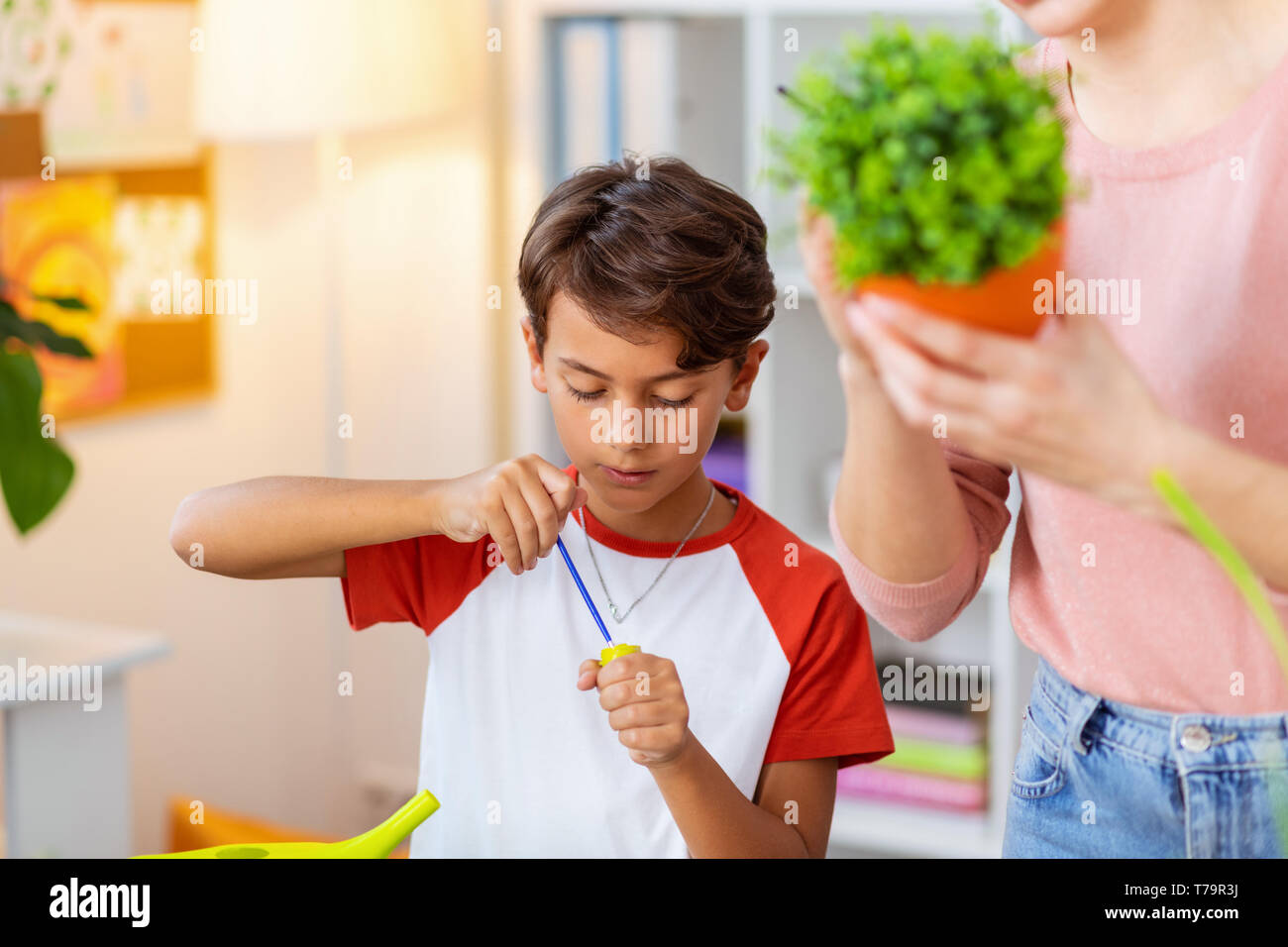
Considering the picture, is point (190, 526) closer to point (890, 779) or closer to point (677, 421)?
point (677, 421)

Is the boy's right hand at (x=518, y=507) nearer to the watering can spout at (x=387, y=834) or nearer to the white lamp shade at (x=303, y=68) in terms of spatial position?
the watering can spout at (x=387, y=834)

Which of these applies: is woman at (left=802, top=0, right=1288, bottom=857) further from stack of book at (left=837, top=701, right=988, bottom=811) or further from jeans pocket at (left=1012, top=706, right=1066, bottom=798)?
stack of book at (left=837, top=701, right=988, bottom=811)

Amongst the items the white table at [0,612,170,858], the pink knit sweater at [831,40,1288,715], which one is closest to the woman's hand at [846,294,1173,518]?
the pink knit sweater at [831,40,1288,715]

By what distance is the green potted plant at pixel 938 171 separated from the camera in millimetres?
535

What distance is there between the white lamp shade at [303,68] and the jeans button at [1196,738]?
5.95ft

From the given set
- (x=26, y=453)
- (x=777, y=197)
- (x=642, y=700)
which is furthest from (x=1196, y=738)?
(x=777, y=197)

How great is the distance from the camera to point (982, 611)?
234 centimetres

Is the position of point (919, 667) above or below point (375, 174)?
below

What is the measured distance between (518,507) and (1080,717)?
0.37 metres

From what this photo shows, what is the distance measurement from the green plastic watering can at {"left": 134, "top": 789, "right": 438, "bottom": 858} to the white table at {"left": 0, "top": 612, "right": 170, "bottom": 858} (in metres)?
0.77

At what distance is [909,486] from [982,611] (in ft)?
5.45

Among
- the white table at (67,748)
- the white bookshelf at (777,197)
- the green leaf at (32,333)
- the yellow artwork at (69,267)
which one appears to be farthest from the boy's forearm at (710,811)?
the yellow artwork at (69,267)

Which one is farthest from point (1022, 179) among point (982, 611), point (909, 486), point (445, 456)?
point (445, 456)

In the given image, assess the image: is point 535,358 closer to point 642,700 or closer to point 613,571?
point 613,571
